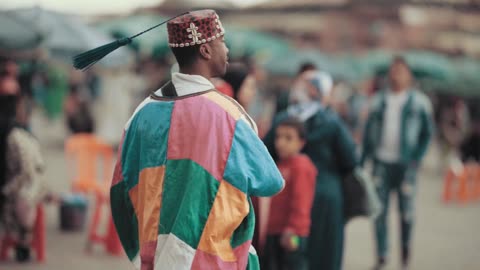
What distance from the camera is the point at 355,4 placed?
4728cm

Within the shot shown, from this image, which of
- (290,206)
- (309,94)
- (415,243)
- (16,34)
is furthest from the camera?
(415,243)

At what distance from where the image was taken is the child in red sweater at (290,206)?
550cm

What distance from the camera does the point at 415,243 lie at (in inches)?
395

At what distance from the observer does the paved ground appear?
26.6 feet

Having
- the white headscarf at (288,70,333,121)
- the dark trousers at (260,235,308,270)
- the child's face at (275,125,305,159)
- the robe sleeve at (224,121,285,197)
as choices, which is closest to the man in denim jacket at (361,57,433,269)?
the white headscarf at (288,70,333,121)

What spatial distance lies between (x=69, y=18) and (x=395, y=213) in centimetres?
541

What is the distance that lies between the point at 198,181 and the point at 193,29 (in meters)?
0.63

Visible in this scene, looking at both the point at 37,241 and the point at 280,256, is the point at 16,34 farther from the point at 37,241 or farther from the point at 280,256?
the point at 280,256

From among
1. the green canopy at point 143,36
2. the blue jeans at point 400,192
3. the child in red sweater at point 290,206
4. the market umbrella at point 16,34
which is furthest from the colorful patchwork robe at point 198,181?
the green canopy at point 143,36

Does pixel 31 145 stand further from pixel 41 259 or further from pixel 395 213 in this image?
pixel 395 213

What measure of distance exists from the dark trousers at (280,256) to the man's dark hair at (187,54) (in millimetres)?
2325

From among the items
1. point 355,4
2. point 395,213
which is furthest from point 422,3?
point 395,213

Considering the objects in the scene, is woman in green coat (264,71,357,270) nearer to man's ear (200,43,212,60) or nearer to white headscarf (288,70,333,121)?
white headscarf (288,70,333,121)

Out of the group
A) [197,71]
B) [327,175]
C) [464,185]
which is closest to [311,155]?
[327,175]
